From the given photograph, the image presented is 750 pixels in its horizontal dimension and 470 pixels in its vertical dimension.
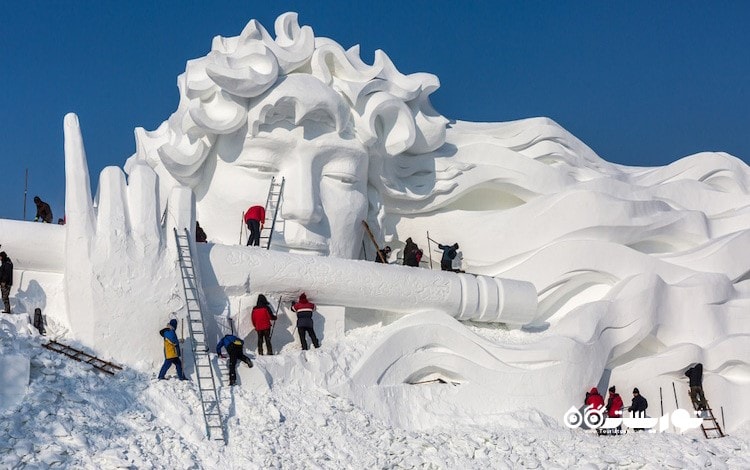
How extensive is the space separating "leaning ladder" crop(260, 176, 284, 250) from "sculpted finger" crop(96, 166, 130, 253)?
3.21m

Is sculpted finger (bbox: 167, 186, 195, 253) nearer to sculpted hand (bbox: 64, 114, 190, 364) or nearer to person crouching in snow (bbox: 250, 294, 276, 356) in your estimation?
sculpted hand (bbox: 64, 114, 190, 364)

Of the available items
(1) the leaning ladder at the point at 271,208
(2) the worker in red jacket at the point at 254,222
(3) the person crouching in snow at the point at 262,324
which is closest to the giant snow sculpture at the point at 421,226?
(1) the leaning ladder at the point at 271,208

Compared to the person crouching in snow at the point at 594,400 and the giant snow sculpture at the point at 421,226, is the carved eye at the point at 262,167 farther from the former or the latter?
the person crouching in snow at the point at 594,400

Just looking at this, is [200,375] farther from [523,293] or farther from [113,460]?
[523,293]

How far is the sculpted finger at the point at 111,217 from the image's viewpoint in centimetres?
1812

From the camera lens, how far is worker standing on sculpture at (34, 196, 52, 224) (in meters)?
21.3

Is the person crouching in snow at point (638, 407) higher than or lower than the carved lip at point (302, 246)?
lower

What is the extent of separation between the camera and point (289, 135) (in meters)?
21.7

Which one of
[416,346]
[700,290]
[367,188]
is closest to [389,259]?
[367,188]

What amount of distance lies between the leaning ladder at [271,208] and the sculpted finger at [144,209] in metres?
2.92

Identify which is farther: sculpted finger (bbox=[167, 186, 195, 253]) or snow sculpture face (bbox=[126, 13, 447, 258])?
snow sculpture face (bbox=[126, 13, 447, 258])

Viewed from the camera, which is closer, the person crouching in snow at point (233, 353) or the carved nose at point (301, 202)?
the person crouching in snow at point (233, 353)

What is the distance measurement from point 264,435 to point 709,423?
7.89m

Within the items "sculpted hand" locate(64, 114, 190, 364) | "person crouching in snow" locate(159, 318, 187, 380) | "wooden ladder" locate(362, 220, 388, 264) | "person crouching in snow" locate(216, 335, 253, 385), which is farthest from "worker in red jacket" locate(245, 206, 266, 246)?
"person crouching in snow" locate(159, 318, 187, 380)
